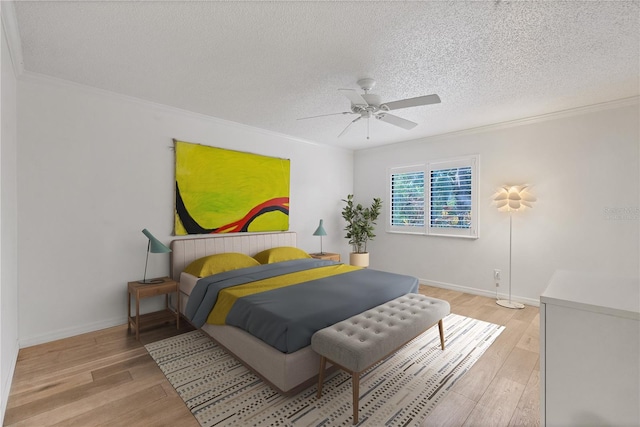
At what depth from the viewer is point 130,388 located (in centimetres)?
212

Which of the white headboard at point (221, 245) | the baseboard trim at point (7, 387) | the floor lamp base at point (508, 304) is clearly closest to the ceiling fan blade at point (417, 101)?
the white headboard at point (221, 245)

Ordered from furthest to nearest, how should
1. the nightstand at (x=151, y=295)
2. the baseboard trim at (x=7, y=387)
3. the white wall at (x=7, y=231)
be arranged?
the nightstand at (x=151, y=295) → the white wall at (x=7, y=231) → the baseboard trim at (x=7, y=387)

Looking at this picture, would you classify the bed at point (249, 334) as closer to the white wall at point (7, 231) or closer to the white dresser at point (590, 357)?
the white wall at point (7, 231)

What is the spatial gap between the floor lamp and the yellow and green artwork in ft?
10.6

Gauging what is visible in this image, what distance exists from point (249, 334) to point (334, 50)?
239 cm

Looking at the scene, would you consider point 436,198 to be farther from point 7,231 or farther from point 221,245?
→ point 7,231

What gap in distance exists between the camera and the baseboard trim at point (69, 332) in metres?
2.72

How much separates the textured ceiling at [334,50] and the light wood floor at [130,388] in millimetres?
2600

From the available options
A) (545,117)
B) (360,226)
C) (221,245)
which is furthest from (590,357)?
(360,226)

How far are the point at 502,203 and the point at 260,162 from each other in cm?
359

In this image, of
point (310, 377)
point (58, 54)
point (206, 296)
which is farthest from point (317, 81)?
point (310, 377)

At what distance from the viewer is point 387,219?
18.4ft

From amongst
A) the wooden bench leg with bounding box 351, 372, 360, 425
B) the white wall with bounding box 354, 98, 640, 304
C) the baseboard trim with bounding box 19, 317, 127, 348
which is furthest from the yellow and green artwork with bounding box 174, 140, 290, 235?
the wooden bench leg with bounding box 351, 372, 360, 425

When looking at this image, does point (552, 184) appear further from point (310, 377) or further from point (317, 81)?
point (310, 377)
